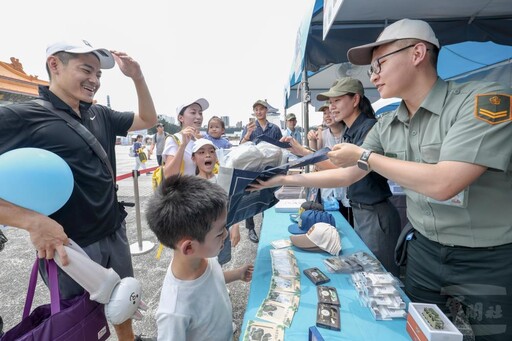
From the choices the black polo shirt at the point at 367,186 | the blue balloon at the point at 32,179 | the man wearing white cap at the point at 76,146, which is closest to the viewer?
the blue balloon at the point at 32,179

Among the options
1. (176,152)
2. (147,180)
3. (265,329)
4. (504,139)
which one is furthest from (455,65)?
(147,180)

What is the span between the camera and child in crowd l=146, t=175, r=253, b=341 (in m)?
1.06

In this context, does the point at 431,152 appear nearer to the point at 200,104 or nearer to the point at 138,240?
the point at 200,104

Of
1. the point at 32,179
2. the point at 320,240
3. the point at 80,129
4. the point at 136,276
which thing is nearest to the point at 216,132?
the point at 136,276

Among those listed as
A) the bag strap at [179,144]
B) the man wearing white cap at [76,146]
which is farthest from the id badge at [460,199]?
the bag strap at [179,144]

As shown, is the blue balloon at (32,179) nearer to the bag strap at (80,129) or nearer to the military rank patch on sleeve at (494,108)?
the bag strap at (80,129)

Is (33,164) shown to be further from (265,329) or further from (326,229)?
(326,229)

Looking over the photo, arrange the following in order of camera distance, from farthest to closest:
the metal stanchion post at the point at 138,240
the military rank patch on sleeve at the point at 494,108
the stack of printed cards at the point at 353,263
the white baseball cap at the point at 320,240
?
the metal stanchion post at the point at 138,240 → the white baseball cap at the point at 320,240 → the stack of printed cards at the point at 353,263 → the military rank patch on sleeve at the point at 494,108

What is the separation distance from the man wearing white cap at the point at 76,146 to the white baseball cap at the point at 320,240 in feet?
4.19

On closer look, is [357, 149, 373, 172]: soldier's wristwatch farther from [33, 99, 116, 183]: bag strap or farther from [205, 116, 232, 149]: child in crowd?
[205, 116, 232, 149]: child in crowd

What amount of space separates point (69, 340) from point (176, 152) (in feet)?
5.55

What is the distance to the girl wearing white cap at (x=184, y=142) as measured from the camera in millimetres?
2508

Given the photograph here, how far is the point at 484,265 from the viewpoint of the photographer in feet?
3.78

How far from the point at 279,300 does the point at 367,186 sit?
122 cm
